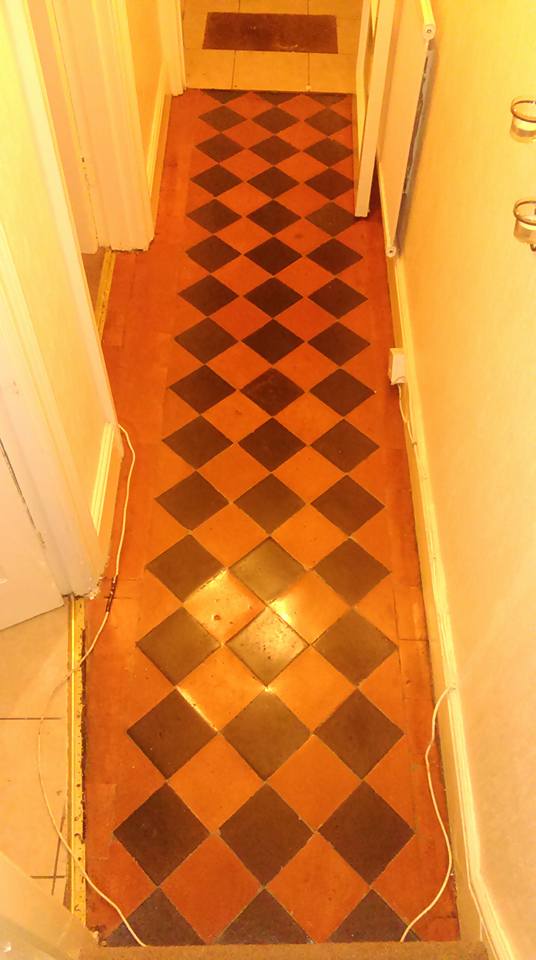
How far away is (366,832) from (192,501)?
1.16 m

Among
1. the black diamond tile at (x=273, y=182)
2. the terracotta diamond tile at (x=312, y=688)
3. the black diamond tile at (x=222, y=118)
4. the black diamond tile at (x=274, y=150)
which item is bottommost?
the terracotta diamond tile at (x=312, y=688)

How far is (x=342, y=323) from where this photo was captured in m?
3.15

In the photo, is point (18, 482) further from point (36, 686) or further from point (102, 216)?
point (102, 216)

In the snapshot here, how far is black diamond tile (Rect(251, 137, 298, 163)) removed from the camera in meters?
3.76

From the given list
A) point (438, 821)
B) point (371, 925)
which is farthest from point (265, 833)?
point (438, 821)

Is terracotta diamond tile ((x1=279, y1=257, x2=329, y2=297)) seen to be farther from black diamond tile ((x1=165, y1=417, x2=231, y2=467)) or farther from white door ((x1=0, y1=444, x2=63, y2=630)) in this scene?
white door ((x1=0, y1=444, x2=63, y2=630))

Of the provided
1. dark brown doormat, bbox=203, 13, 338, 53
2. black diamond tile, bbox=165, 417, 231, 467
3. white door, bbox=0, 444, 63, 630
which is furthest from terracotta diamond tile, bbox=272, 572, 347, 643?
dark brown doormat, bbox=203, 13, 338, 53

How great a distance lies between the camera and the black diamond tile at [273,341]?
3045 millimetres

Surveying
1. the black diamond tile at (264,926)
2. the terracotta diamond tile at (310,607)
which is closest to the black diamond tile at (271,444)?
the terracotta diamond tile at (310,607)

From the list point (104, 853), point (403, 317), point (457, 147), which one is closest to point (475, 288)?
point (457, 147)

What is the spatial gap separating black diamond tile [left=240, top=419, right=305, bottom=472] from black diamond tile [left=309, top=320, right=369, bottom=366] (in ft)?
1.36

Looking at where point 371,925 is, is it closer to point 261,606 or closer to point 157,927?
point 157,927

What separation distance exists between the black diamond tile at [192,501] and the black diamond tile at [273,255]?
3.71ft

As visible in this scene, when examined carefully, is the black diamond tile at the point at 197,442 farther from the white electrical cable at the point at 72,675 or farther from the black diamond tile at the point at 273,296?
the black diamond tile at the point at 273,296
